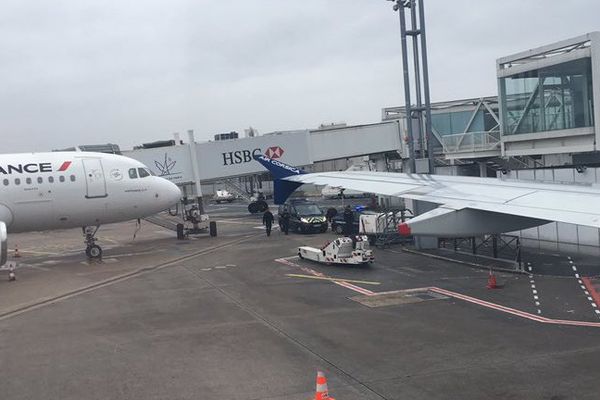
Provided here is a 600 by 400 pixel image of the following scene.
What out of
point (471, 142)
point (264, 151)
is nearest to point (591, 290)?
point (471, 142)

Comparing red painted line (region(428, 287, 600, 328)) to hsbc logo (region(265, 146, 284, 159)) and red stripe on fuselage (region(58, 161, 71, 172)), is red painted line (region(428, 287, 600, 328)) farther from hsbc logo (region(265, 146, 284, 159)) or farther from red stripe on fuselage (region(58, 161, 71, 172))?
hsbc logo (region(265, 146, 284, 159))

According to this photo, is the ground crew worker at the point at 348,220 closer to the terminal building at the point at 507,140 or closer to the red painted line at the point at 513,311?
the terminal building at the point at 507,140

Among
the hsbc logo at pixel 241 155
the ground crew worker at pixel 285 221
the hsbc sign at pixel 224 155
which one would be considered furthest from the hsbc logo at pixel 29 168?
the hsbc logo at pixel 241 155

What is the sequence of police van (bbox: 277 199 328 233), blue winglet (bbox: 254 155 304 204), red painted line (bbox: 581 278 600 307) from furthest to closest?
police van (bbox: 277 199 328 233)
blue winglet (bbox: 254 155 304 204)
red painted line (bbox: 581 278 600 307)

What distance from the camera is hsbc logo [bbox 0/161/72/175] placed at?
27.2 m

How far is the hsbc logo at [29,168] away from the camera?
89.3ft

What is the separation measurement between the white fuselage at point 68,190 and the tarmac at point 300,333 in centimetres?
371

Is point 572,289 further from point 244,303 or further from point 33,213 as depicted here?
point 33,213

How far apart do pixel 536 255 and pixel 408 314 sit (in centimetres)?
1174

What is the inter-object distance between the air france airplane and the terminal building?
38.3 feet

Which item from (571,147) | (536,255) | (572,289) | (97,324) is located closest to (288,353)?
(97,324)

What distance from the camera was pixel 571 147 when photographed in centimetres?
2819

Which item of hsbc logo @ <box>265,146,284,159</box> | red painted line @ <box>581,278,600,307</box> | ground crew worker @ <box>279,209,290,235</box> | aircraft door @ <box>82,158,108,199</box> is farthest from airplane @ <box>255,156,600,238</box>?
hsbc logo @ <box>265,146,284,159</box>

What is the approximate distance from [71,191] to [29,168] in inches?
84.1
